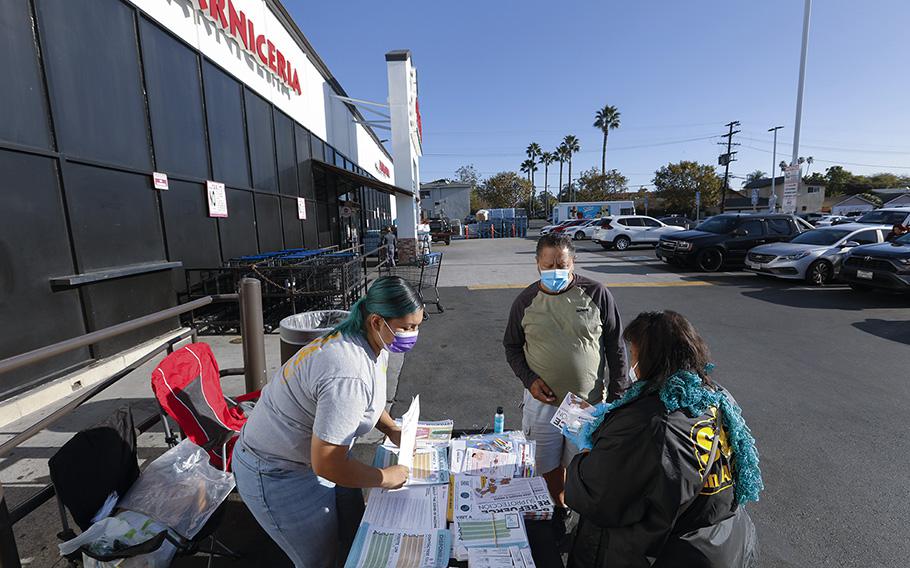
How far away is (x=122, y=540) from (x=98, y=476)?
33 centimetres

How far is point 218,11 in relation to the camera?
7.66 meters

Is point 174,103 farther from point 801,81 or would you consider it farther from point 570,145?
point 570,145

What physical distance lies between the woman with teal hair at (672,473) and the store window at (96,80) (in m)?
6.18

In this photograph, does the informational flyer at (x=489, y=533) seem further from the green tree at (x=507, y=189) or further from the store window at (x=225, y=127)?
the green tree at (x=507, y=189)

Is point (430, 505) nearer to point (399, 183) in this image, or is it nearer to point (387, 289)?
point (387, 289)

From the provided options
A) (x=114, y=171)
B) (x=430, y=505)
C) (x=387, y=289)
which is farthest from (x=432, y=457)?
(x=114, y=171)

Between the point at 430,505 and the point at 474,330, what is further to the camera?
the point at 474,330

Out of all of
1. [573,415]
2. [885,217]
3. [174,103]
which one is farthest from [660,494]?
[885,217]

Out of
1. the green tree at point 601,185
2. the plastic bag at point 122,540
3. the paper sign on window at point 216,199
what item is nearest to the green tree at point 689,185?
the green tree at point 601,185

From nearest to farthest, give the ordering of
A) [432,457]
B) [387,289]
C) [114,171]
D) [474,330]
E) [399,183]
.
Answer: [387,289] < [432,457] < [114,171] < [474,330] < [399,183]

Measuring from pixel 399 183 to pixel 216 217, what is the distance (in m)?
9.47

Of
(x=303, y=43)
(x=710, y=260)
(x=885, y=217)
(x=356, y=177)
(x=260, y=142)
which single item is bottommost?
(x=710, y=260)

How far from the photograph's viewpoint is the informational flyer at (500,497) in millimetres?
1702

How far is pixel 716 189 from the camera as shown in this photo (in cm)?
5675
